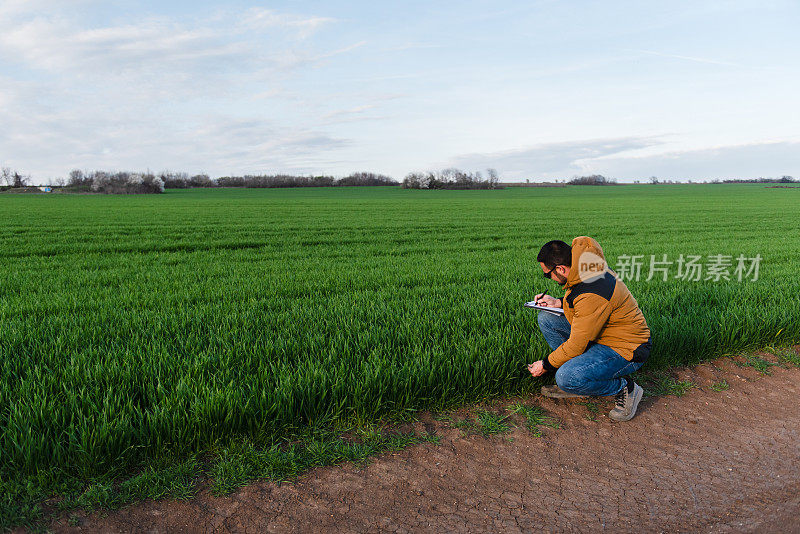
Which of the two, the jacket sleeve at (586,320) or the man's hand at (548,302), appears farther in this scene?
the man's hand at (548,302)

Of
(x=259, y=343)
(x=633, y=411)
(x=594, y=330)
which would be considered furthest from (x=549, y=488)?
(x=259, y=343)

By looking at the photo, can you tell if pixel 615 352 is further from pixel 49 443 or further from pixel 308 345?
pixel 49 443

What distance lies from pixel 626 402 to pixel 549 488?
55.8 inches

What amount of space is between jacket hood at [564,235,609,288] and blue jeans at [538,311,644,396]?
0.71 meters

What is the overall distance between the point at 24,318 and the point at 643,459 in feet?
24.5

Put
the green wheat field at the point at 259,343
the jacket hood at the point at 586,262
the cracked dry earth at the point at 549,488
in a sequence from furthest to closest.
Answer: the jacket hood at the point at 586,262, the green wheat field at the point at 259,343, the cracked dry earth at the point at 549,488

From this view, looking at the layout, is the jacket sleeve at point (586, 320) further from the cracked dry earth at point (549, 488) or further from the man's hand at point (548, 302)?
the cracked dry earth at point (549, 488)

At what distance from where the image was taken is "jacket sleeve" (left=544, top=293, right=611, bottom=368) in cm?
395

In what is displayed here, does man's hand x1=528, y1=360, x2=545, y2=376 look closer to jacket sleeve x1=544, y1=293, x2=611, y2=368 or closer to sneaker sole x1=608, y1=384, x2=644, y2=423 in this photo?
jacket sleeve x1=544, y1=293, x2=611, y2=368

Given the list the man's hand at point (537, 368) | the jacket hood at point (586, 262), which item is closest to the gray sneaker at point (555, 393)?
the man's hand at point (537, 368)

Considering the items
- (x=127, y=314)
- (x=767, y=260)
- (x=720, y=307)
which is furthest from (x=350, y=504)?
(x=767, y=260)

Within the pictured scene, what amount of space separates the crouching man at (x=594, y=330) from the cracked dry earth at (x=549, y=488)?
0.31m

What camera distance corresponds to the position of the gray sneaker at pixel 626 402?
4281 millimetres

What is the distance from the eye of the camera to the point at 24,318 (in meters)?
6.51
